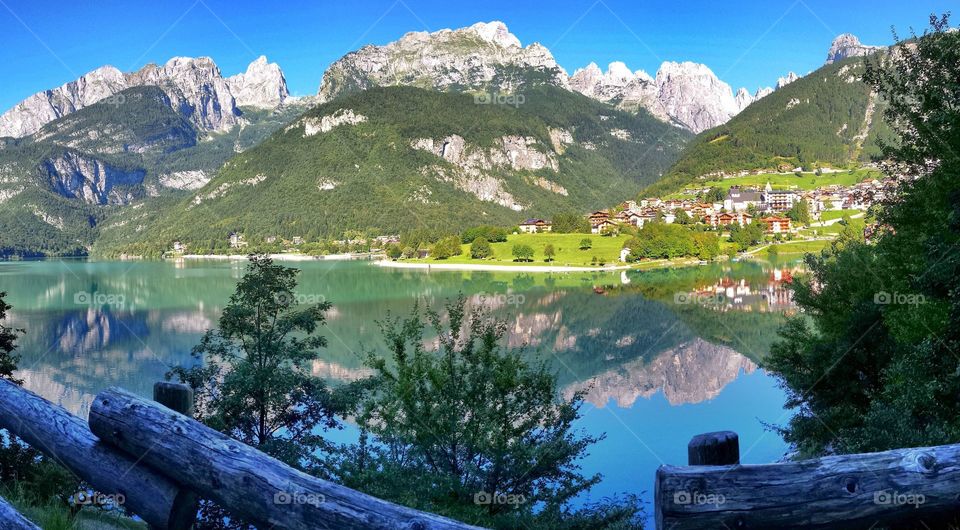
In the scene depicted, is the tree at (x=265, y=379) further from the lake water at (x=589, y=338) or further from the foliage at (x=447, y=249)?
the foliage at (x=447, y=249)

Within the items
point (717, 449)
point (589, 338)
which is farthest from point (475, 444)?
point (589, 338)

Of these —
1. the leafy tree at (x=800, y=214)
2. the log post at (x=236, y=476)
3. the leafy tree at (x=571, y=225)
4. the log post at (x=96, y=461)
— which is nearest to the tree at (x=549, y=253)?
the leafy tree at (x=571, y=225)

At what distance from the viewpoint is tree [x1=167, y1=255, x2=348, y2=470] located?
50.4 feet

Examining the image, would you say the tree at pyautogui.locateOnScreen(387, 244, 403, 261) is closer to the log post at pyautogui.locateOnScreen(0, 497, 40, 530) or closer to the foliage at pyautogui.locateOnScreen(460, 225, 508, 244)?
the foliage at pyautogui.locateOnScreen(460, 225, 508, 244)

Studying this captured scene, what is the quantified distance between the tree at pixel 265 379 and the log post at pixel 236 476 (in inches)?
446

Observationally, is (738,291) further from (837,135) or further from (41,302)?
(837,135)

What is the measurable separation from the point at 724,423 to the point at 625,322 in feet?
84.5

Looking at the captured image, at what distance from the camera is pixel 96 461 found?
3771 mm

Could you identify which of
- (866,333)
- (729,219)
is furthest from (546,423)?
(729,219)

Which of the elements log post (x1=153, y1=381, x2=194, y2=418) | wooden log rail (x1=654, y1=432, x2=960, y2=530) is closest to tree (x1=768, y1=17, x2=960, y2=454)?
wooden log rail (x1=654, y1=432, x2=960, y2=530)

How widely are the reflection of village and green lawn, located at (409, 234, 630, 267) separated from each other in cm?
2889

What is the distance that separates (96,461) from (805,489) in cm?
378

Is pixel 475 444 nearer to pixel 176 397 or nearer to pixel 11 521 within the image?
pixel 176 397

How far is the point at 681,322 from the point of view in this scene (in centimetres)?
4869
